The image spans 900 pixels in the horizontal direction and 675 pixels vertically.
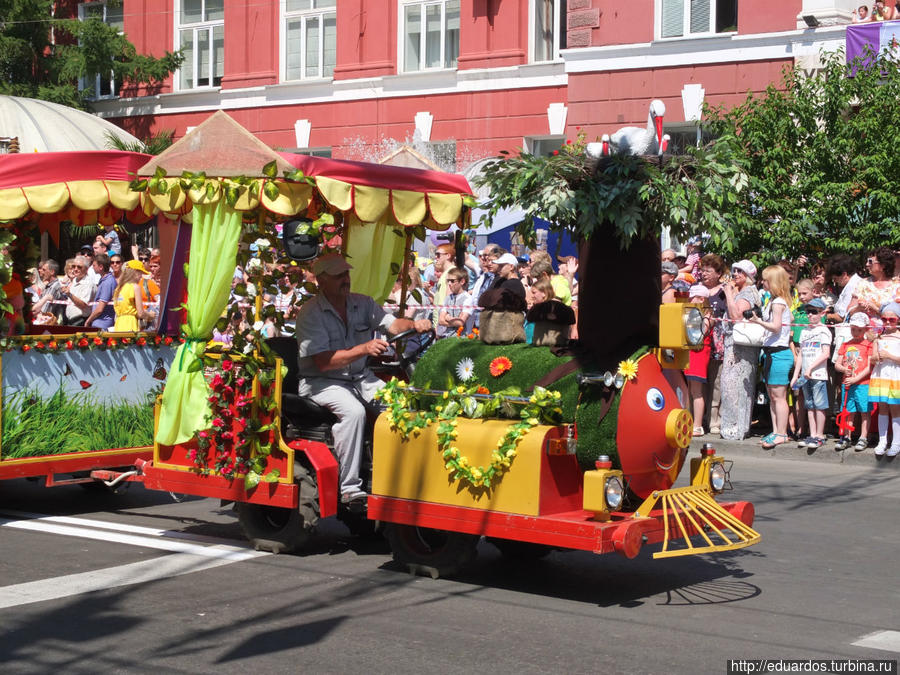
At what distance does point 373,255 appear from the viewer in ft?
32.2

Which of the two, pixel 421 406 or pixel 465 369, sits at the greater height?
pixel 465 369

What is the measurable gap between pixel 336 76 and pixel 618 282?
20911mm

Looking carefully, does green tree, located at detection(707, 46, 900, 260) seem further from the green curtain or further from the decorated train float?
the green curtain

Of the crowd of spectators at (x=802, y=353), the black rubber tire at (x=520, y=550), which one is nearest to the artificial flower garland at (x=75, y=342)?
the black rubber tire at (x=520, y=550)

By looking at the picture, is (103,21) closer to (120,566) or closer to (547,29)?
(547,29)

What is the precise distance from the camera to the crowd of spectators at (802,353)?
13164mm

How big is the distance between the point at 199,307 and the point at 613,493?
306cm

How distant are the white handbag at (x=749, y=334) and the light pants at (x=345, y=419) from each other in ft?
21.1

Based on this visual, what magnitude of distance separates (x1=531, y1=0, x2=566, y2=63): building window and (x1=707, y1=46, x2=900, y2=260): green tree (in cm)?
924

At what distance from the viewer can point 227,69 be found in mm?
29203

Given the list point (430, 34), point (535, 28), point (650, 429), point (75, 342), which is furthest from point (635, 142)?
point (430, 34)

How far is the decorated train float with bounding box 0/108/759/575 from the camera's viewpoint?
23.7 feet

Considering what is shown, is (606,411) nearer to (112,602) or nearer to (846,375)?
(112,602)

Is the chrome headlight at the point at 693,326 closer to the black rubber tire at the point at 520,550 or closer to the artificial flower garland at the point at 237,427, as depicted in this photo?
the black rubber tire at the point at 520,550
